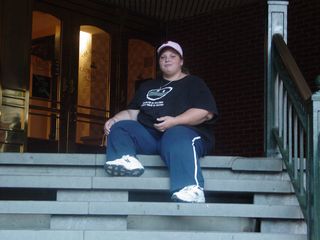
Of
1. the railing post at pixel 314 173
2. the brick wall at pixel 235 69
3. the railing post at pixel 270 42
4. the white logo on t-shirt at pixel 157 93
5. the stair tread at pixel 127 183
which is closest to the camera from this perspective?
the railing post at pixel 314 173

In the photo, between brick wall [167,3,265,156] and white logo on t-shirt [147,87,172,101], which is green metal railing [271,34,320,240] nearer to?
white logo on t-shirt [147,87,172,101]

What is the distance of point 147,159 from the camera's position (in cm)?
399

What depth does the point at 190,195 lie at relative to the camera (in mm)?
3602

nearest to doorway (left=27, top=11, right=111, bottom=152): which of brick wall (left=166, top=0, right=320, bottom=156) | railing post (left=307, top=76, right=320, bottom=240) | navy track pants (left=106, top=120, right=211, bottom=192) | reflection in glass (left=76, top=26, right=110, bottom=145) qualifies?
reflection in glass (left=76, top=26, right=110, bottom=145)

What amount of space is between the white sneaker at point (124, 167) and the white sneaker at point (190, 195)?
0.98 ft

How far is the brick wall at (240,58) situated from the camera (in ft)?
24.1

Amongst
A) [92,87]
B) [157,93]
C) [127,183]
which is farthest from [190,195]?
[92,87]

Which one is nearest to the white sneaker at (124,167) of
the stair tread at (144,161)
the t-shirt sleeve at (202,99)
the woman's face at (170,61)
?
the stair tread at (144,161)

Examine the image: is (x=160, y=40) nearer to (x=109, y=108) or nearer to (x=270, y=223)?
(x=109, y=108)

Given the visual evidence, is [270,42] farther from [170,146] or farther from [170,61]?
[170,146]

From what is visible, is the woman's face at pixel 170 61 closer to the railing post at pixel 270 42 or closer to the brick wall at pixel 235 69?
the railing post at pixel 270 42

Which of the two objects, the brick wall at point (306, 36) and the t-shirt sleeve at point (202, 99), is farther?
the brick wall at point (306, 36)

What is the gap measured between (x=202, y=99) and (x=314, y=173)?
943mm

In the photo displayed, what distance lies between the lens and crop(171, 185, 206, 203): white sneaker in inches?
142
